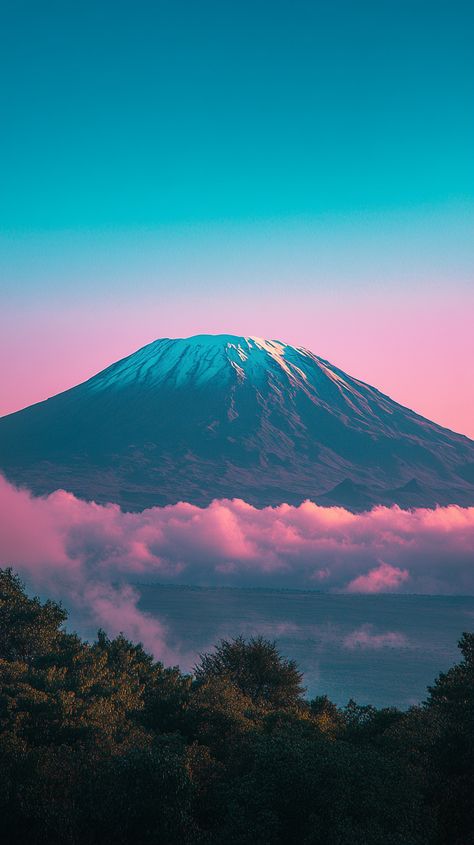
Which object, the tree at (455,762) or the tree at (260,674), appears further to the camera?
the tree at (260,674)

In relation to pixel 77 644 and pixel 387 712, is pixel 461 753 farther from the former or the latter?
pixel 77 644

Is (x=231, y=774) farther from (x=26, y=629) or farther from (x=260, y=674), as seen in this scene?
(x=26, y=629)

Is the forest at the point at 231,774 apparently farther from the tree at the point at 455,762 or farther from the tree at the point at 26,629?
the tree at the point at 26,629

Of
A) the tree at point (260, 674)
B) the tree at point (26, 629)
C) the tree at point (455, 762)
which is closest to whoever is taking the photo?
the tree at point (455, 762)

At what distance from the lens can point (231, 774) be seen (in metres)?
36.6

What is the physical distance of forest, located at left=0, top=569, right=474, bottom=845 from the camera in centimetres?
3078

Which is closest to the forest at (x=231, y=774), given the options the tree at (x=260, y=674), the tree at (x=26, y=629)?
the tree at (x=260, y=674)

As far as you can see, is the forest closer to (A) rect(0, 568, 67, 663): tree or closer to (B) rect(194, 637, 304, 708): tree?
(B) rect(194, 637, 304, 708): tree

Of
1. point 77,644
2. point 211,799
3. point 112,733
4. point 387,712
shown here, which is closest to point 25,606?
Result: point 77,644

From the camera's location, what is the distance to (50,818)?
102 ft

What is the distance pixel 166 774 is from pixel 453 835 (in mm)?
11782

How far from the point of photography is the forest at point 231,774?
3078 cm

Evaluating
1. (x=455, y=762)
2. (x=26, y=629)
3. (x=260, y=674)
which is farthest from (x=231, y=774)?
(x=26, y=629)

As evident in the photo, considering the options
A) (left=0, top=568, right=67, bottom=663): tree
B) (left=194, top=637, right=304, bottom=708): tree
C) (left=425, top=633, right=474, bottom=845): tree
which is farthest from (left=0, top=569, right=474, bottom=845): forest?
(left=0, top=568, right=67, bottom=663): tree
